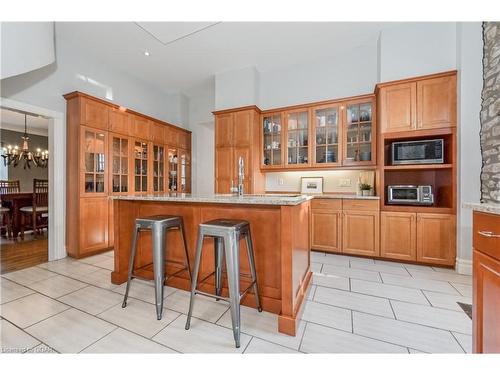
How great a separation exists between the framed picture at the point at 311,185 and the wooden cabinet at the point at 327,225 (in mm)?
572

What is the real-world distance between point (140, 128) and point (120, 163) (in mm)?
772

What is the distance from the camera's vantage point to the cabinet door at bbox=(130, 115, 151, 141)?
4066mm

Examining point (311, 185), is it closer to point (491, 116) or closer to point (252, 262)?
point (491, 116)

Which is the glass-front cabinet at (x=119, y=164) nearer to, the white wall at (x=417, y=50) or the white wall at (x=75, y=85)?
the white wall at (x=75, y=85)

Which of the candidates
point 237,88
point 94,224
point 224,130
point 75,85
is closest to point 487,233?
point 224,130

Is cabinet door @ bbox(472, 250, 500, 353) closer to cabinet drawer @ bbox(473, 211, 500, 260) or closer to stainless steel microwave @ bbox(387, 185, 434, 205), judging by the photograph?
cabinet drawer @ bbox(473, 211, 500, 260)

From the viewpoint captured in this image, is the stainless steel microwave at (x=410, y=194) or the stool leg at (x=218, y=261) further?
the stainless steel microwave at (x=410, y=194)

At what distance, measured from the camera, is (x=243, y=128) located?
13.5 ft

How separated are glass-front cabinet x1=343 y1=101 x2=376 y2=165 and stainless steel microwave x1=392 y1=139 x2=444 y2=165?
39cm

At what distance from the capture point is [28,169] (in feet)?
24.2

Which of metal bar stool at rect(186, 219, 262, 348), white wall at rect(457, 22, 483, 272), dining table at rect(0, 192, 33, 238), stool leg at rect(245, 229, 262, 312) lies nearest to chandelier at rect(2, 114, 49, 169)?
dining table at rect(0, 192, 33, 238)

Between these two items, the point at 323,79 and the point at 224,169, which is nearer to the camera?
the point at 323,79

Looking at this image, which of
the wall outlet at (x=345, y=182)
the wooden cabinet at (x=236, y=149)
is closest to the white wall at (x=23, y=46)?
the wooden cabinet at (x=236, y=149)

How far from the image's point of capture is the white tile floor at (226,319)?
1503 millimetres
